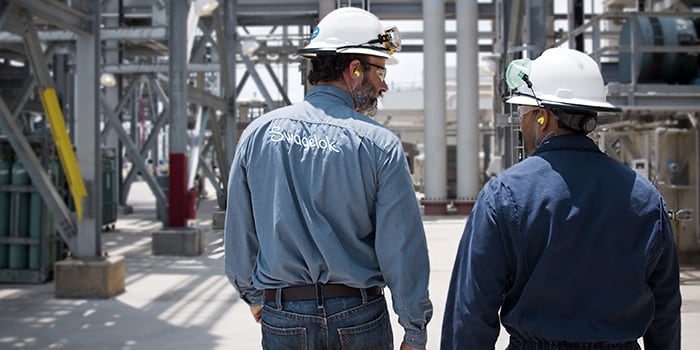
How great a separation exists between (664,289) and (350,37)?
146 centimetres

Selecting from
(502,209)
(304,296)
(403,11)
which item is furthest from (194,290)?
(403,11)

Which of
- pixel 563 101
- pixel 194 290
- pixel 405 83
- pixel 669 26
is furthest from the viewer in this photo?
pixel 405 83

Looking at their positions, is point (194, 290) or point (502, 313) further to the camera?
point (194, 290)

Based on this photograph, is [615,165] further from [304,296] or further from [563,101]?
[304,296]

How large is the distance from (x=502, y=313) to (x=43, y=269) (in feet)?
26.9

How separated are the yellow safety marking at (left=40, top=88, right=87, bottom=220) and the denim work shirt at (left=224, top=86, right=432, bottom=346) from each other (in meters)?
5.92

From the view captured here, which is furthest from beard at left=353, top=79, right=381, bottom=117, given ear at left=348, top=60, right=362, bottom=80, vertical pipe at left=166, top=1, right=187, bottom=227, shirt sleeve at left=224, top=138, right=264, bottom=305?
vertical pipe at left=166, top=1, right=187, bottom=227

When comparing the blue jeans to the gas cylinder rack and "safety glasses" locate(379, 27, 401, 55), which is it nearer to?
"safety glasses" locate(379, 27, 401, 55)

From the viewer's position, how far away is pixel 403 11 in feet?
63.8

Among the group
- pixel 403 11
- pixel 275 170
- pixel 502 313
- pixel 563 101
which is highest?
pixel 403 11

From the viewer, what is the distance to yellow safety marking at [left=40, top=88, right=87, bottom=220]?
825cm

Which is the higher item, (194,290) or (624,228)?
(624,228)

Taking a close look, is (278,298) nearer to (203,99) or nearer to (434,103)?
(203,99)

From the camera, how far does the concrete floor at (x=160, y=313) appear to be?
6.76 m
